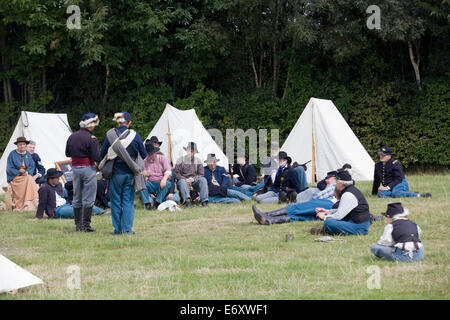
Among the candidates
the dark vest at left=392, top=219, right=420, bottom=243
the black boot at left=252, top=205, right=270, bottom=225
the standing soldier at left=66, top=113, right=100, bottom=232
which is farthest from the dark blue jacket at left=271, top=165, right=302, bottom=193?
the dark vest at left=392, top=219, right=420, bottom=243

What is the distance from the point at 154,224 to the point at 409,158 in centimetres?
1131

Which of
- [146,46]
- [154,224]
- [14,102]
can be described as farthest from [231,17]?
[154,224]

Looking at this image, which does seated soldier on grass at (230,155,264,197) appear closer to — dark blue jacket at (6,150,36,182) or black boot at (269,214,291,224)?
black boot at (269,214,291,224)

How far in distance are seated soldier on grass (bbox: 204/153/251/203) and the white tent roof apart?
6.99 m

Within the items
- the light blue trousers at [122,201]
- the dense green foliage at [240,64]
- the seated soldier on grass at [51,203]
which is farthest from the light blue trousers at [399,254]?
the dense green foliage at [240,64]

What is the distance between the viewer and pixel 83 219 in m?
8.23

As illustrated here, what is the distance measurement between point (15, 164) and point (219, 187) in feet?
12.2

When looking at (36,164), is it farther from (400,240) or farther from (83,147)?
(400,240)

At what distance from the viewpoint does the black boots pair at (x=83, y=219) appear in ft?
27.0

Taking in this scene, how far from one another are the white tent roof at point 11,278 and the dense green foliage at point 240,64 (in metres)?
14.4

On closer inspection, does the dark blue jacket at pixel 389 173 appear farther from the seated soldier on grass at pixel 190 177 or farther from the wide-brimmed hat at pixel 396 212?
the wide-brimmed hat at pixel 396 212

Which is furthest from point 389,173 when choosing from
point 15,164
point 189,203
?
point 15,164

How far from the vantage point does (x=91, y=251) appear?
21.9 feet

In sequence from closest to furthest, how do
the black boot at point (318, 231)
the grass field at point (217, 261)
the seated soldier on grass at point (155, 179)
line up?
the grass field at point (217, 261)
the black boot at point (318, 231)
the seated soldier on grass at point (155, 179)
